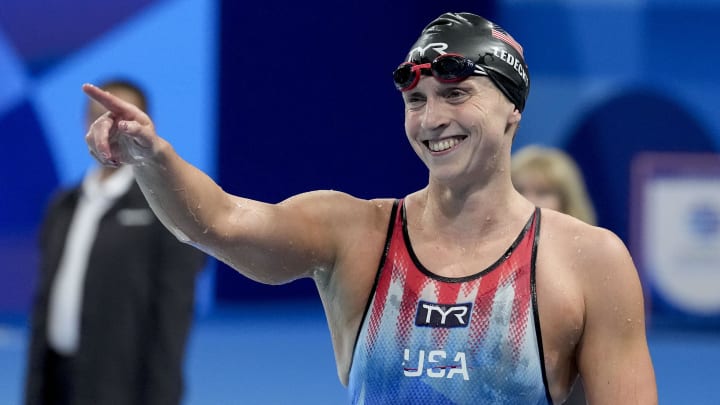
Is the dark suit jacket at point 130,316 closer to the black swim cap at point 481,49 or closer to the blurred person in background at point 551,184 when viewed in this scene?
the blurred person in background at point 551,184

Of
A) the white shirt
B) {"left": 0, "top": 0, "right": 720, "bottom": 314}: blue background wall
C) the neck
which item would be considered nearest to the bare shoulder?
the neck

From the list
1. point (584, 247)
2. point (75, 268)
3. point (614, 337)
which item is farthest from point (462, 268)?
point (75, 268)

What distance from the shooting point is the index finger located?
9.29 feet

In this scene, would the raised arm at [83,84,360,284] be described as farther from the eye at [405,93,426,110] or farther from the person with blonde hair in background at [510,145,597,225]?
the person with blonde hair in background at [510,145,597,225]

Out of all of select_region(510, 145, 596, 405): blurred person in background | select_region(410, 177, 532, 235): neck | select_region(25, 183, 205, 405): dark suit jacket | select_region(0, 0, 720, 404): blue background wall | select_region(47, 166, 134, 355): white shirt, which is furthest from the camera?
select_region(0, 0, 720, 404): blue background wall

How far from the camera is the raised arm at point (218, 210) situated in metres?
2.92

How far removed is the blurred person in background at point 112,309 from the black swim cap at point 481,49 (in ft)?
8.61

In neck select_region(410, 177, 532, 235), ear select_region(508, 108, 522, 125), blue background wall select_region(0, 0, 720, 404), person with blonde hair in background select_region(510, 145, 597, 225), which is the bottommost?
neck select_region(410, 177, 532, 235)

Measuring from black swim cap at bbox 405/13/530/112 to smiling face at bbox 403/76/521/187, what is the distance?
0.17ft

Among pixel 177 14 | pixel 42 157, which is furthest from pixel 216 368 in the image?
pixel 177 14

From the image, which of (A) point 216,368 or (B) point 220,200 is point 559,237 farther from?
(A) point 216,368

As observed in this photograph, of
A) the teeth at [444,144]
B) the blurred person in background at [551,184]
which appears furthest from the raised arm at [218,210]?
the blurred person in background at [551,184]

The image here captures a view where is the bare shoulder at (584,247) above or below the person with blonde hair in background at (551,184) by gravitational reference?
below

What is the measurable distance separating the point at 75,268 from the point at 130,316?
0.38 metres
